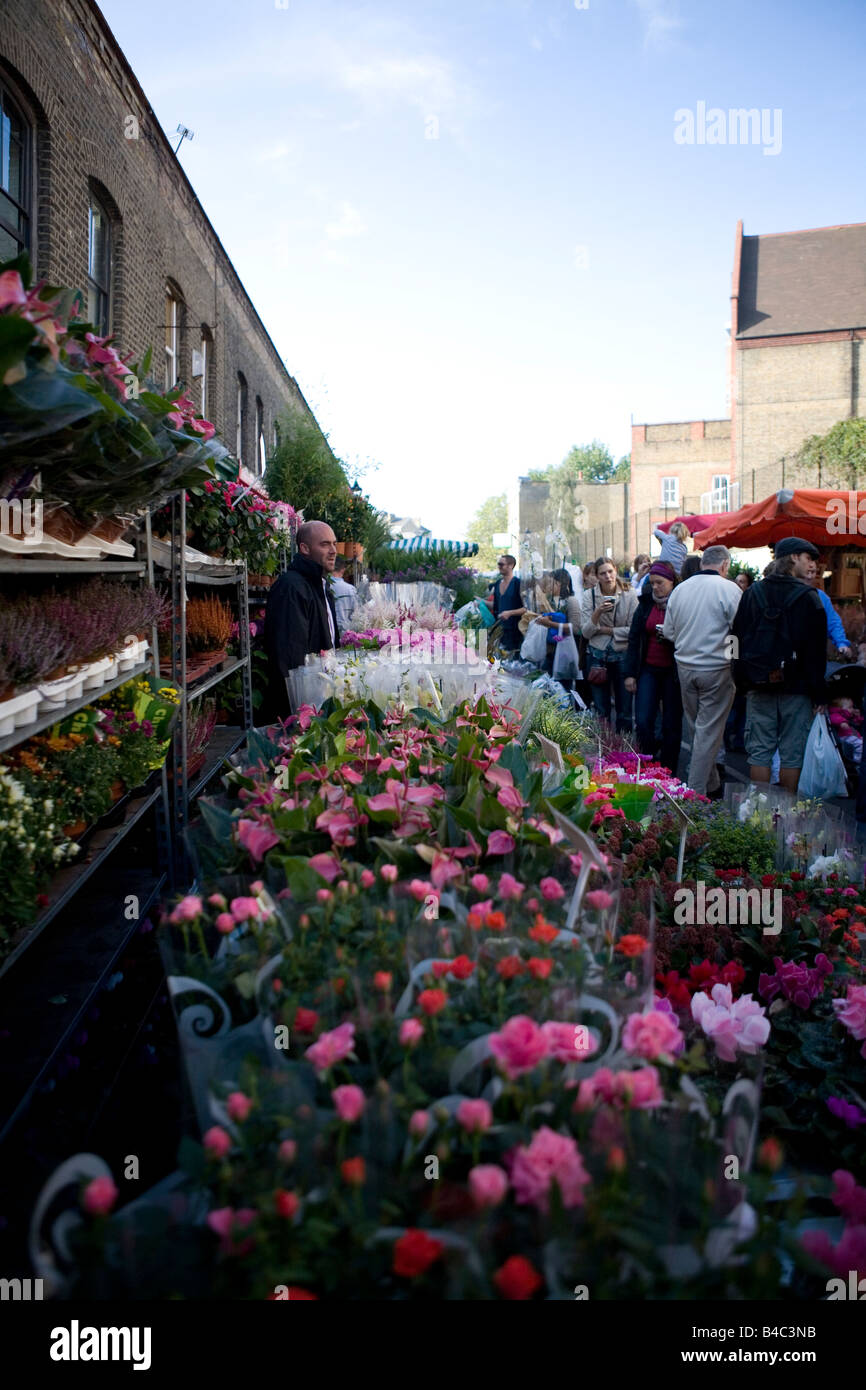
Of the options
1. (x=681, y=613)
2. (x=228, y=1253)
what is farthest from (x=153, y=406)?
(x=681, y=613)

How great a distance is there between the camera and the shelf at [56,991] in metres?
2.79

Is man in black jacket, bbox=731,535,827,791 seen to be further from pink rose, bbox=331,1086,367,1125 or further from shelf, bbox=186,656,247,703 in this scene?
pink rose, bbox=331,1086,367,1125

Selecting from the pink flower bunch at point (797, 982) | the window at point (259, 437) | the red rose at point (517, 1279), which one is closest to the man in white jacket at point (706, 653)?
the pink flower bunch at point (797, 982)

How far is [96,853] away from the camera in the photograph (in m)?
3.60

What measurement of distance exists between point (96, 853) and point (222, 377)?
14.3 meters

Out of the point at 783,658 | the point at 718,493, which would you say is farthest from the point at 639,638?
the point at 718,493

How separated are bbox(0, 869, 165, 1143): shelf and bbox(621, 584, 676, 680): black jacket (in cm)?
Answer: 528

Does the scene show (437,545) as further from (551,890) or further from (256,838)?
(551,890)

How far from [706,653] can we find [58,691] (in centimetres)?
573

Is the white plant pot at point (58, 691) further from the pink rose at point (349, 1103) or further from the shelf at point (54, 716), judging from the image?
Result: the pink rose at point (349, 1103)

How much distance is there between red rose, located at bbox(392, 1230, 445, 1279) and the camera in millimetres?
942

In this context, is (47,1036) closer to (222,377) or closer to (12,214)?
(12,214)

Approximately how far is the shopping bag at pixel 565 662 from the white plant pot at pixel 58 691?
25.0 feet

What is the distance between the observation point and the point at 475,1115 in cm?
106
